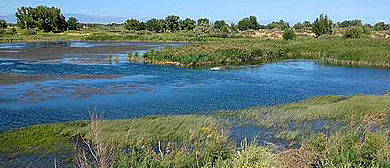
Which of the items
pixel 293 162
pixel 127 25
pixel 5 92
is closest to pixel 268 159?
pixel 293 162

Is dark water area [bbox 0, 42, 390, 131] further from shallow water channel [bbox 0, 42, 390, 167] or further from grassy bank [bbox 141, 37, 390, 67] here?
grassy bank [bbox 141, 37, 390, 67]

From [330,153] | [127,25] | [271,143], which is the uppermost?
[127,25]

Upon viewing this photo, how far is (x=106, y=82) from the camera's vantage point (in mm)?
25719

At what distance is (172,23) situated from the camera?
119188mm

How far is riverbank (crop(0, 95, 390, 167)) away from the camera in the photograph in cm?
748

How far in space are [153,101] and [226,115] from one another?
493 cm

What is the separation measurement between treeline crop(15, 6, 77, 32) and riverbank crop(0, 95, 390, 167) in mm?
99344

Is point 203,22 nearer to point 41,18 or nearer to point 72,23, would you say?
point 72,23

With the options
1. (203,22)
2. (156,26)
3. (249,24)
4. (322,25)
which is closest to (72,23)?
(156,26)

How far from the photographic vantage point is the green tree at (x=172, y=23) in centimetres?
11919

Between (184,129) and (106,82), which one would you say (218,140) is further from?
(106,82)

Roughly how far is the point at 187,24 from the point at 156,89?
98.6 metres

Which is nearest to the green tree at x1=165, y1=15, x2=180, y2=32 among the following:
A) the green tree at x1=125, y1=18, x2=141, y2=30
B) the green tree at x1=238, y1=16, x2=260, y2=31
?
the green tree at x1=125, y1=18, x2=141, y2=30

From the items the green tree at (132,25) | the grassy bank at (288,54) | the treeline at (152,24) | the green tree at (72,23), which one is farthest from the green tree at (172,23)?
the grassy bank at (288,54)
